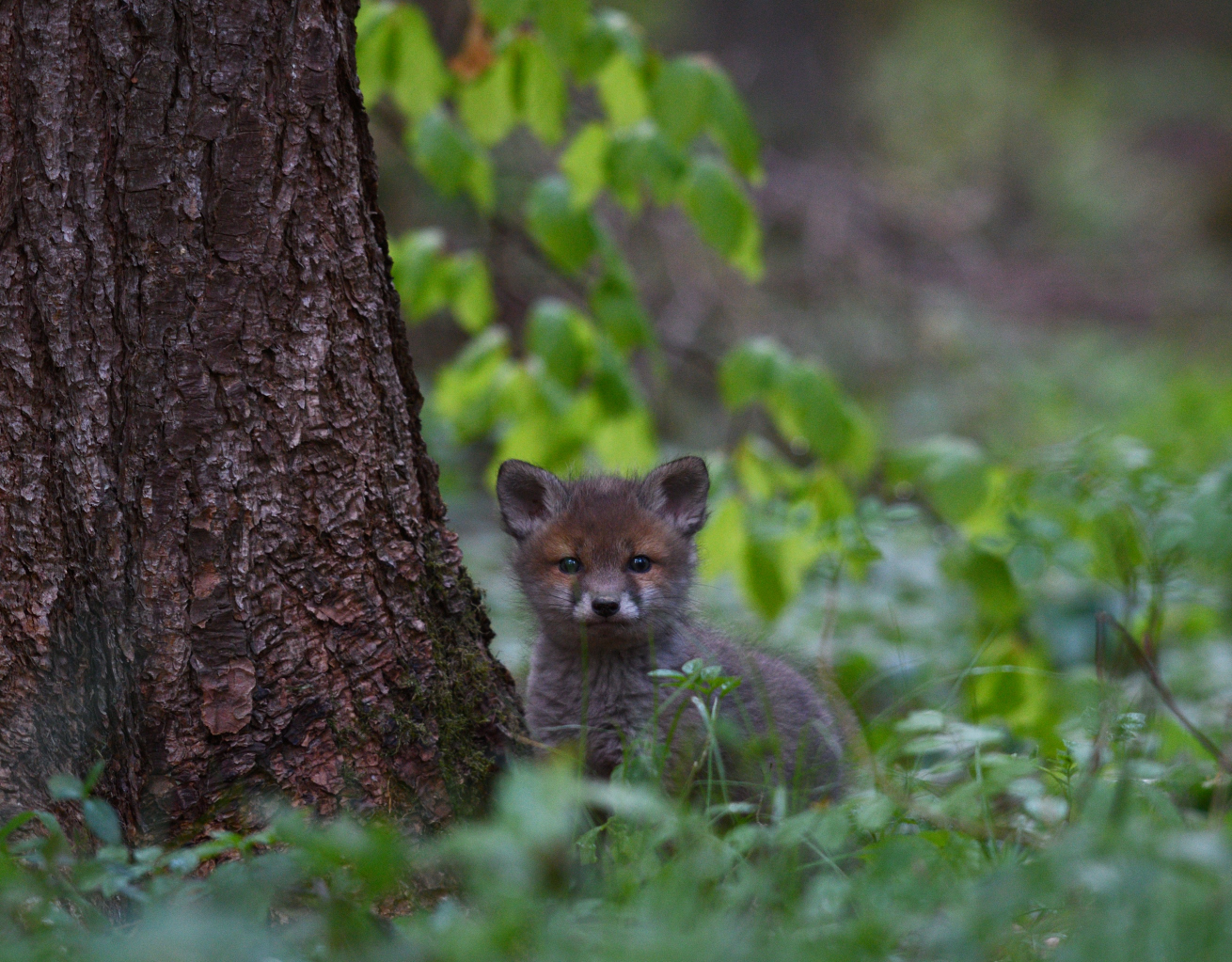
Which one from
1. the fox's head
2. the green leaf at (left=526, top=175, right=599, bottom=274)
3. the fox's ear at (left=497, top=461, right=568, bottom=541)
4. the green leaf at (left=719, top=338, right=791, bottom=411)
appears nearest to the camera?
the fox's head

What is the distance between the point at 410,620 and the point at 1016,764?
1.61 metres

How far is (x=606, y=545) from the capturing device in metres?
3.88

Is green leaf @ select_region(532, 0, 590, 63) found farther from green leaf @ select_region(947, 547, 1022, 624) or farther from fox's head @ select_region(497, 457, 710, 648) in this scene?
green leaf @ select_region(947, 547, 1022, 624)

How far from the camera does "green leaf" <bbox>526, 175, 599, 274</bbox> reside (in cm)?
447

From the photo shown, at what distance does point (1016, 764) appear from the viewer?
8.77 feet

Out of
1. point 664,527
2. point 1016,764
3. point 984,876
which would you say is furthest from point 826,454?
point 984,876

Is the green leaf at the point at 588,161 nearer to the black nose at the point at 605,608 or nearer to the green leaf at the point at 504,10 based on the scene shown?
the green leaf at the point at 504,10

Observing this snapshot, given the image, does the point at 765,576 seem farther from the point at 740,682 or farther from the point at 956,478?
the point at 740,682

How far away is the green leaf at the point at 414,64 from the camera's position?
14.5ft

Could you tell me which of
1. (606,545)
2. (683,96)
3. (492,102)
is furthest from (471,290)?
(606,545)

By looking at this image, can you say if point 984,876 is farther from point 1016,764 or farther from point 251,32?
point 251,32

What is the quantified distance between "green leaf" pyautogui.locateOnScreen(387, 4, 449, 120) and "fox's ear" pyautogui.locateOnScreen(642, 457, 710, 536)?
181cm

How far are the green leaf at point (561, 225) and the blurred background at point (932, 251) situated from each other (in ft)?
2.02

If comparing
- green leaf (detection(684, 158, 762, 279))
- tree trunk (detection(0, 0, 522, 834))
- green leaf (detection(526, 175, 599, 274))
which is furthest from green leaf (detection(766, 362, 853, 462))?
tree trunk (detection(0, 0, 522, 834))
